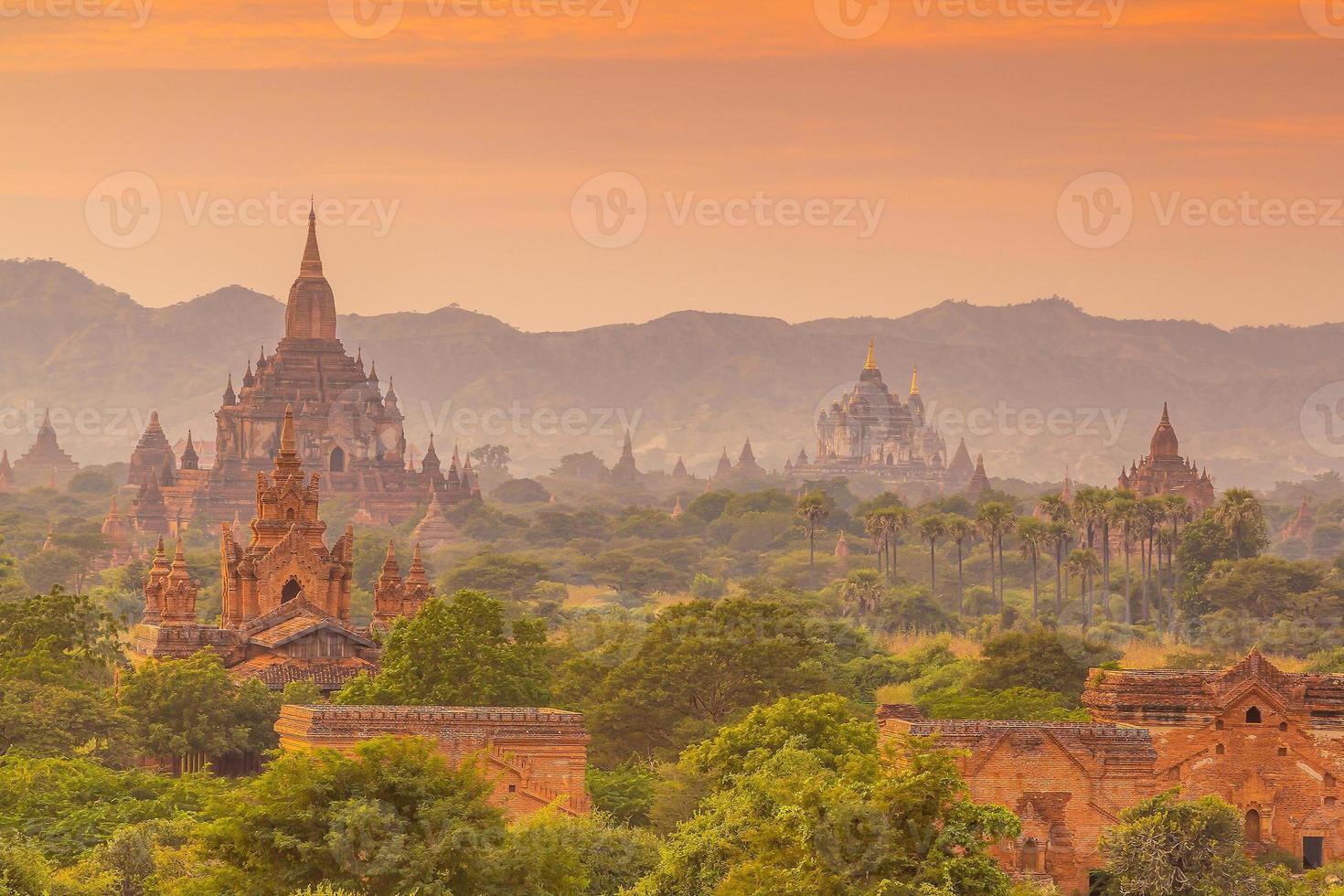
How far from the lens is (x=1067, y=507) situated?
128750 millimetres

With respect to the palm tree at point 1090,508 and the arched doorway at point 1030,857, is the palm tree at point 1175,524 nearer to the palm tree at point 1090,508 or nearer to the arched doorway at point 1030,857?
the palm tree at point 1090,508

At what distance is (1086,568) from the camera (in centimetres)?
12281

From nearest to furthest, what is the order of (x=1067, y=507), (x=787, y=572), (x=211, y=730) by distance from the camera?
(x=211, y=730) < (x=1067, y=507) < (x=787, y=572)

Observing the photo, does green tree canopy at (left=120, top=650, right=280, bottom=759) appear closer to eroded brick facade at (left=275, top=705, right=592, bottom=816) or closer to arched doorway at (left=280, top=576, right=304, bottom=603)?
eroded brick facade at (left=275, top=705, right=592, bottom=816)

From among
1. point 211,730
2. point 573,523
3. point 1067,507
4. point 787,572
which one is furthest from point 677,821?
point 573,523

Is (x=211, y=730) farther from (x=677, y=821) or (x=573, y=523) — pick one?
(x=573, y=523)

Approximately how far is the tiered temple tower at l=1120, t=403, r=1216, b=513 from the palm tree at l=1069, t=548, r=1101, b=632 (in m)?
32.4

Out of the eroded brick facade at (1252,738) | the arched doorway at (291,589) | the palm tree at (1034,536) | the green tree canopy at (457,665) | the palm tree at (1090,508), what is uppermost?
the palm tree at (1090,508)

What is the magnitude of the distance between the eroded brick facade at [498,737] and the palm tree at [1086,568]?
216ft

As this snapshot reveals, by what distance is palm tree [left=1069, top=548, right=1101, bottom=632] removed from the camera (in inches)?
4668

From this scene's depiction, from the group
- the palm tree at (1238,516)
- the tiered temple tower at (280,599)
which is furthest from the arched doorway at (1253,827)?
the palm tree at (1238,516)

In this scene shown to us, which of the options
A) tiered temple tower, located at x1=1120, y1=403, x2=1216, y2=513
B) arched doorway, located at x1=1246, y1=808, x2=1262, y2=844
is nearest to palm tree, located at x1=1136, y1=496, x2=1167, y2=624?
tiered temple tower, located at x1=1120, y1=403, x2=1216, y2=513

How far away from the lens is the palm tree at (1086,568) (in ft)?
389

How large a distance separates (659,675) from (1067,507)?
7008 cm
